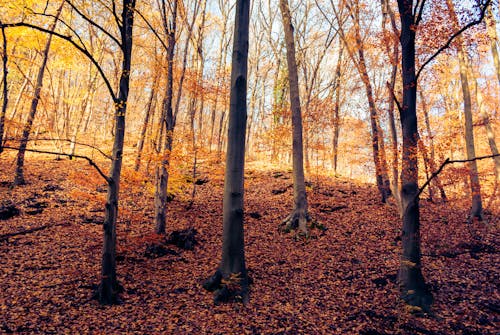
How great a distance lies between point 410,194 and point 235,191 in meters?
3.43

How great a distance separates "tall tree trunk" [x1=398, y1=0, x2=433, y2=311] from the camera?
5258mm

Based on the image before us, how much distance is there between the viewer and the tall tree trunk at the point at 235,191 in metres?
5.36

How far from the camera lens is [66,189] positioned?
1162cm

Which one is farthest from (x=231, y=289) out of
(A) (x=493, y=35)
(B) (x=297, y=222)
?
(A) (x=493, y=35)

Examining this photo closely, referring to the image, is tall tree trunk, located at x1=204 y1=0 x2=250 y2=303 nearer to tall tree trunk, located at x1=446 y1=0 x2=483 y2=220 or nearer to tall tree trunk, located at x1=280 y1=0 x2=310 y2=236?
tall tree trunk, located at x1=280 y1=0 x2=310 y2=236

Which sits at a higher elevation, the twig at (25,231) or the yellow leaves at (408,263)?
the twig at (25,231)

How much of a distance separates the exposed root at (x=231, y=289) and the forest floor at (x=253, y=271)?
0.63ft

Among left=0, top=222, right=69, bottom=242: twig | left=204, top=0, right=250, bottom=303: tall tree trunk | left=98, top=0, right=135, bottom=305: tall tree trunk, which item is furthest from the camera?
left=0, top=222, right=69, bottom=242: twig

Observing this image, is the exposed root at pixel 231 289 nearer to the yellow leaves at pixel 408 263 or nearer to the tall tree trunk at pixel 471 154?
the yellow leaves at pixel 408 263

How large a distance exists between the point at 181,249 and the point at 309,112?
1091 cm

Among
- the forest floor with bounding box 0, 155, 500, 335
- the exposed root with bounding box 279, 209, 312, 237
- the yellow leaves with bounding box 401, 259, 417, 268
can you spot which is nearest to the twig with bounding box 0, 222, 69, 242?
the forest floor with bounding box 0, 155, 500, 335

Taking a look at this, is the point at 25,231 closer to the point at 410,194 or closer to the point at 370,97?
the point at 410,194

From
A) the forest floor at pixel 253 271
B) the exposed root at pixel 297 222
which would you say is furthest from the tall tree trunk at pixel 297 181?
the forest floor at pixel 253 271

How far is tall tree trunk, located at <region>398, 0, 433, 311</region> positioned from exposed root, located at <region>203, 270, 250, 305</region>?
3.10 m
